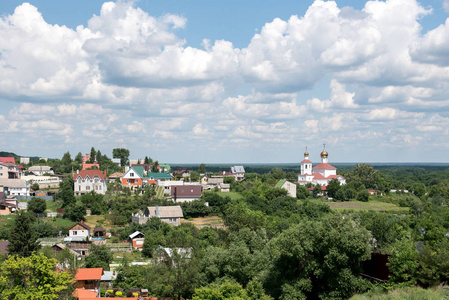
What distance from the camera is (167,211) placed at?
4925 cm

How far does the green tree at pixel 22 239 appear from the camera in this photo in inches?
1280

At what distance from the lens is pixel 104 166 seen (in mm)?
83750

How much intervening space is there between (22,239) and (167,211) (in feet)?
61.7

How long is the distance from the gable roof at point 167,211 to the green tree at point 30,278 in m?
29.4

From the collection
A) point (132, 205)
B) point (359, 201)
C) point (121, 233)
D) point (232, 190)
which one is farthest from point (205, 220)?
point (359, 201)

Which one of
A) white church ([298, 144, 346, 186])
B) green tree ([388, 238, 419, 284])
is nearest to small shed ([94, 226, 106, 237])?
green tree ([388, 238, 419, 284])

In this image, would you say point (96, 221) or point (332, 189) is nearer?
point (96, 221)

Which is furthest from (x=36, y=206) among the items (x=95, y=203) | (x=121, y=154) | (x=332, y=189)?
(x=121, y=154)

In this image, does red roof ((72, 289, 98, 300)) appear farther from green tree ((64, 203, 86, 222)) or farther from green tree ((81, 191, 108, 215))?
green tree ((81, 191, 108, 215))

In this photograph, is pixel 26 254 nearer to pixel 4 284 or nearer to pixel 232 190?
pixel 4 284

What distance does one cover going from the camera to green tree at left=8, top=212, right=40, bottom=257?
32.5 meters

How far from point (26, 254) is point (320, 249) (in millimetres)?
24031

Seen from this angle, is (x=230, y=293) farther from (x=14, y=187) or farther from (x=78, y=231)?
(x=14, y=187)

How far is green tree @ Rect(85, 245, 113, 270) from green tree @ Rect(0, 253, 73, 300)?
13353 millimetres
